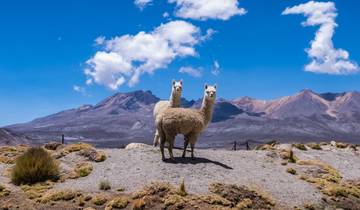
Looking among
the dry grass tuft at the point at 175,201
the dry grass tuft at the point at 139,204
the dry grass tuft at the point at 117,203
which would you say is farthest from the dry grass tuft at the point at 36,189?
the dry grass tuft at the point at 175,201

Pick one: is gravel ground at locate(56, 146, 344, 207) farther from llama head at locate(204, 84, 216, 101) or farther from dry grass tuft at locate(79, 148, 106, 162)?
llama head at locate(204, 84, 216, 101)

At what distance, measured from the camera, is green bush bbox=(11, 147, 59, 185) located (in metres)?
28.0

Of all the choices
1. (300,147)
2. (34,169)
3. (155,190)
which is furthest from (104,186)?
(300,147)

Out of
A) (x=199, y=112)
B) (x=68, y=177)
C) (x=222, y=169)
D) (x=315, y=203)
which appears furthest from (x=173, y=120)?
(x=315, y=203)

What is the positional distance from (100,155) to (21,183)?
17.5ft

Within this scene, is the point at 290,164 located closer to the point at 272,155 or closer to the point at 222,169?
the point at 272,155

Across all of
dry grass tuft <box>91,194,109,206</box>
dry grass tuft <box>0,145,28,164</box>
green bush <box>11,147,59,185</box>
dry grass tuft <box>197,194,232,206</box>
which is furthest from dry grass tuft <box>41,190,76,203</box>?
dry grass tuft <box>0,145,28,164</box>

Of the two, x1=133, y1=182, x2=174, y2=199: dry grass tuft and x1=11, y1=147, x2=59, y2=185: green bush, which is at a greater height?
x1=11, y1=147, x2=59, y2=185: green bush

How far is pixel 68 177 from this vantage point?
28.9m

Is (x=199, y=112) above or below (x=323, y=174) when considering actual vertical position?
above

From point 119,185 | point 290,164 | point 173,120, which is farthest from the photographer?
point 290,164

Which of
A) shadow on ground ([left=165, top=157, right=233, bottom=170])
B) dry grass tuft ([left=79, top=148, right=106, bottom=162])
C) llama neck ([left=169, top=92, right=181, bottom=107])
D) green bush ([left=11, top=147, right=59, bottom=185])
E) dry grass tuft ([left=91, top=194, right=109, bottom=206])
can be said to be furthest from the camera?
llama neck ([left=169, top=92, right=181, bottom=107])

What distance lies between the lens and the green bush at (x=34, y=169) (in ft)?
92.0

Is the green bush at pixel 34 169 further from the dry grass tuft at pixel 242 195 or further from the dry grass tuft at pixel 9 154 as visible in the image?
the dry grass tuft at pixel 242 195
